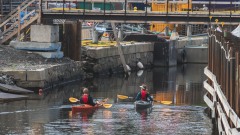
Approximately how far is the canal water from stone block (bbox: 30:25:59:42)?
3243 millimetres

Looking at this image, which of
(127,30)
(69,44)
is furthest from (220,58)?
(127,30)

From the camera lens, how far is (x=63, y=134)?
33.5m

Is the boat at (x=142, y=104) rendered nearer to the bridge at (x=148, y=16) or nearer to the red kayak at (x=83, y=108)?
the red kayak at (x=83, y=108)

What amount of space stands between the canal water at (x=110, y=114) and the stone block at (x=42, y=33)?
3.24m

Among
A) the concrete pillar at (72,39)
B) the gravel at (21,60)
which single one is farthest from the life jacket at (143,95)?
the concrete pillar at (72,39)

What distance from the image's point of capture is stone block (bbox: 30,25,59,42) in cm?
5359

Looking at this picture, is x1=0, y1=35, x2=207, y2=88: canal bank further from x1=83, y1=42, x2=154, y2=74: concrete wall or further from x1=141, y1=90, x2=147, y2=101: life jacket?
x1=141, y1=90, x2=147, y2=101: life jacket

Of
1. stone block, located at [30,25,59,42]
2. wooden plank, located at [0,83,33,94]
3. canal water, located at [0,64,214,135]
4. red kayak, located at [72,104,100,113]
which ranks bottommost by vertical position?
canal water, located at [0,64,214,135]

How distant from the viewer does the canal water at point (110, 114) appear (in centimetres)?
3484

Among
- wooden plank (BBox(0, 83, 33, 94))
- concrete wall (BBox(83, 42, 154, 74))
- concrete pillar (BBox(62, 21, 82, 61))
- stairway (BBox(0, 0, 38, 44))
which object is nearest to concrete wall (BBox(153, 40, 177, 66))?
concrete wall (BBox(83, 42, 154, 74))

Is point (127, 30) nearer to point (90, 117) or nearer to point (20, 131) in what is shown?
point (90, 117)

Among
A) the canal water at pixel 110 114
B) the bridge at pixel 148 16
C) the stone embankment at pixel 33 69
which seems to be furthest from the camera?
the bridge at pixel 148 16

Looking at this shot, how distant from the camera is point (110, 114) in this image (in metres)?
39.8

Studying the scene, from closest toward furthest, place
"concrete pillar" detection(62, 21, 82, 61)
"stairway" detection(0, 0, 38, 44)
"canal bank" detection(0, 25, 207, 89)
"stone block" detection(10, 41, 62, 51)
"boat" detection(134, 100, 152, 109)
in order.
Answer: "boat" detection(134, 100, 152, 109)
"canal bank" detection(0, 25, 207, 89)
"stone block" detection(10, 41, 62, 51)
"stairway" detection(0, 0, 38, 44)
"concrete pillar" detection(62, 21, 82, 61)
